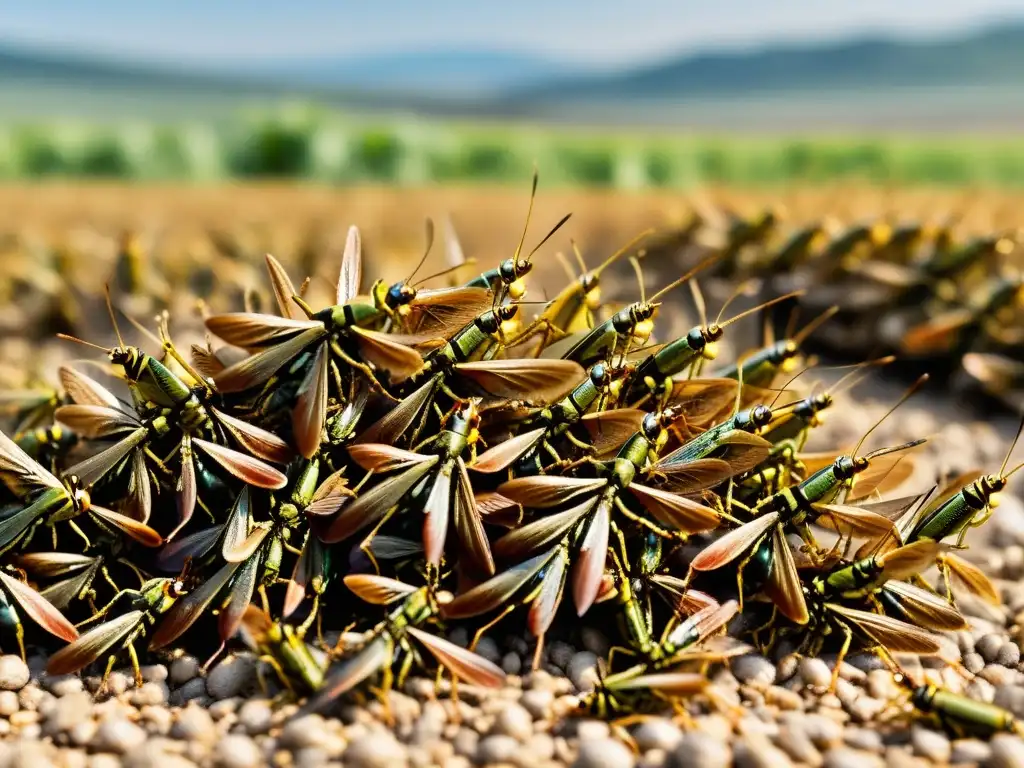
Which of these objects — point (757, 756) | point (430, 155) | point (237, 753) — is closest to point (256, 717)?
point (237, 753)

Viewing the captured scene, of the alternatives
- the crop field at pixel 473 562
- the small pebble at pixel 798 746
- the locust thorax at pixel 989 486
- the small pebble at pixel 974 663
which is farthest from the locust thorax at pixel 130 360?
the small pebble at pixel 974 663

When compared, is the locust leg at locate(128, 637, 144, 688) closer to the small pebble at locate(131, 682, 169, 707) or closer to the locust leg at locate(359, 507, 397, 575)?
the small pebble at locate(131, 682, 169, 707)

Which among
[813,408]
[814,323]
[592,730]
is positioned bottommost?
[592,730]

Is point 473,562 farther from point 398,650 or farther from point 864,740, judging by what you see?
point 864,740

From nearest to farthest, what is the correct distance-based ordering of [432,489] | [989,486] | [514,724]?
[514,724]
[432,489]
[989,486]

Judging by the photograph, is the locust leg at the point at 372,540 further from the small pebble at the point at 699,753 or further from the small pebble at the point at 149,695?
the small pebble at the point at 699,753
